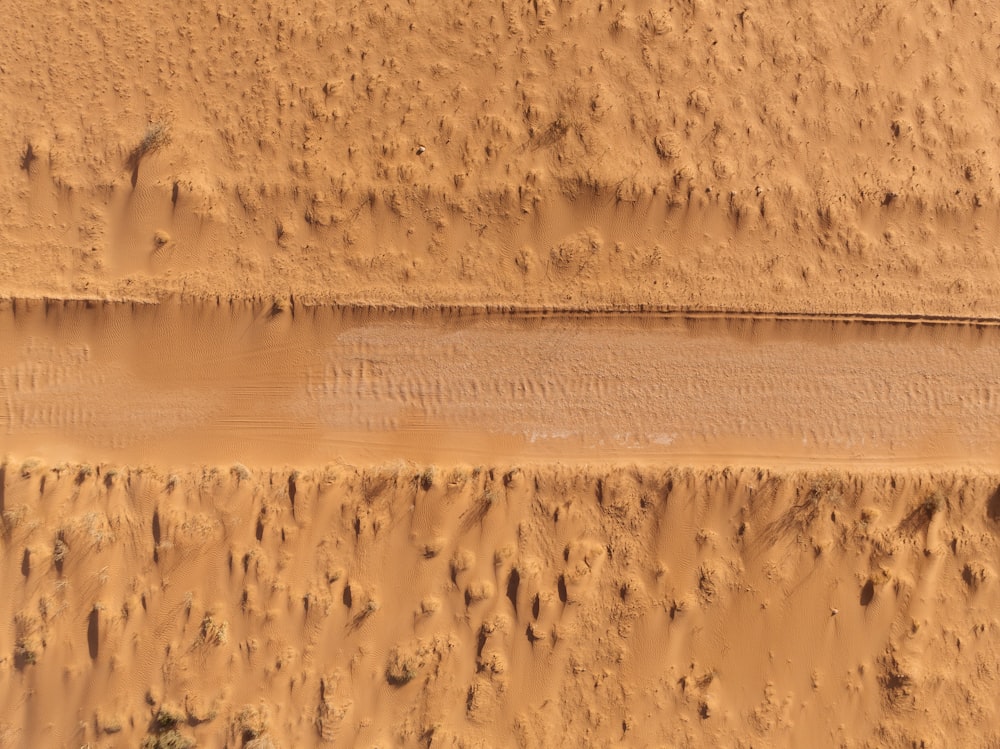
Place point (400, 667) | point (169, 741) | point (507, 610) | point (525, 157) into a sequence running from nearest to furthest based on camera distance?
point (169, 741)
point (400, 667)
point (507, 610)
point (525, 157)

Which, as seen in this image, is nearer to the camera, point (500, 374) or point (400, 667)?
point (400, 667)

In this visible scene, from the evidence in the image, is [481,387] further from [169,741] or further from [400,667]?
[169,741]

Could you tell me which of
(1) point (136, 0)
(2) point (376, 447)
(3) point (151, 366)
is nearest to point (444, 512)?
(2) point (376, 447)

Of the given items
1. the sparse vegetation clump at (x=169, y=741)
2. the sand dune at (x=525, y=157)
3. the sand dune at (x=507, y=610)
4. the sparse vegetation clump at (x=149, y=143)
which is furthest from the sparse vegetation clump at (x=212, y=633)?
the sparse vegetation clump at (x=149, y=143)

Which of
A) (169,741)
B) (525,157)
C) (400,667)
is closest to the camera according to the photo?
(169,741)

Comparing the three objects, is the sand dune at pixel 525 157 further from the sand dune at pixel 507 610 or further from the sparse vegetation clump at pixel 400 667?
the sparse vegetation clump at pixel 400 667

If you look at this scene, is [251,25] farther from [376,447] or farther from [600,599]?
[600,599]

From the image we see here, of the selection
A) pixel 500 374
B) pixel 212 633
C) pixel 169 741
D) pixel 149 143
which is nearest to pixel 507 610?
pixel 500 374
